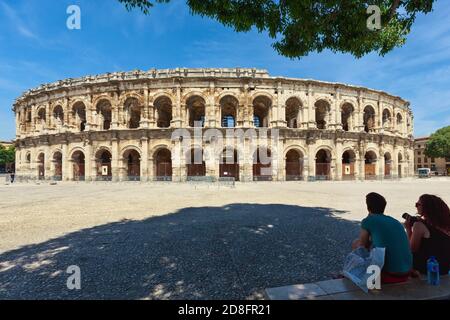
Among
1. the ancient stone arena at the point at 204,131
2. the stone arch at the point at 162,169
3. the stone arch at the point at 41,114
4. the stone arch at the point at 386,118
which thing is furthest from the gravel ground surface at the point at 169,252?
the stone arch at the point at 386,118

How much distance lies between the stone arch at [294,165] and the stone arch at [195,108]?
11.0 meters

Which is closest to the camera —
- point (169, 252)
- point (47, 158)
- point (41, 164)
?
point (169, 252)

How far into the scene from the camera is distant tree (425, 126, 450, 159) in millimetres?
41406

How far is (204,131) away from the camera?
23.0m

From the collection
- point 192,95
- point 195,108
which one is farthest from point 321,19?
point 195,108

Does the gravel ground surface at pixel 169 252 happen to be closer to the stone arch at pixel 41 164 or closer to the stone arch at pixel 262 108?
the stone arch at pixel 262 108

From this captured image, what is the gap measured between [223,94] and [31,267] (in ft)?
72.0

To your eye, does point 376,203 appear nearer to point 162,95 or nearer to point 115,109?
point 162,95

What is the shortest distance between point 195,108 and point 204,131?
669 cm

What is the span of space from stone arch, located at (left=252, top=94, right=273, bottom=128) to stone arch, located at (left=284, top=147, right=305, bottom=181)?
15.9 feet

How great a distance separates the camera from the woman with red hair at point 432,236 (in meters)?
2.51

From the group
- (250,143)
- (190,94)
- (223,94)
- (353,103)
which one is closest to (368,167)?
(353,103)

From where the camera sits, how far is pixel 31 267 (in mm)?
A: 3623
